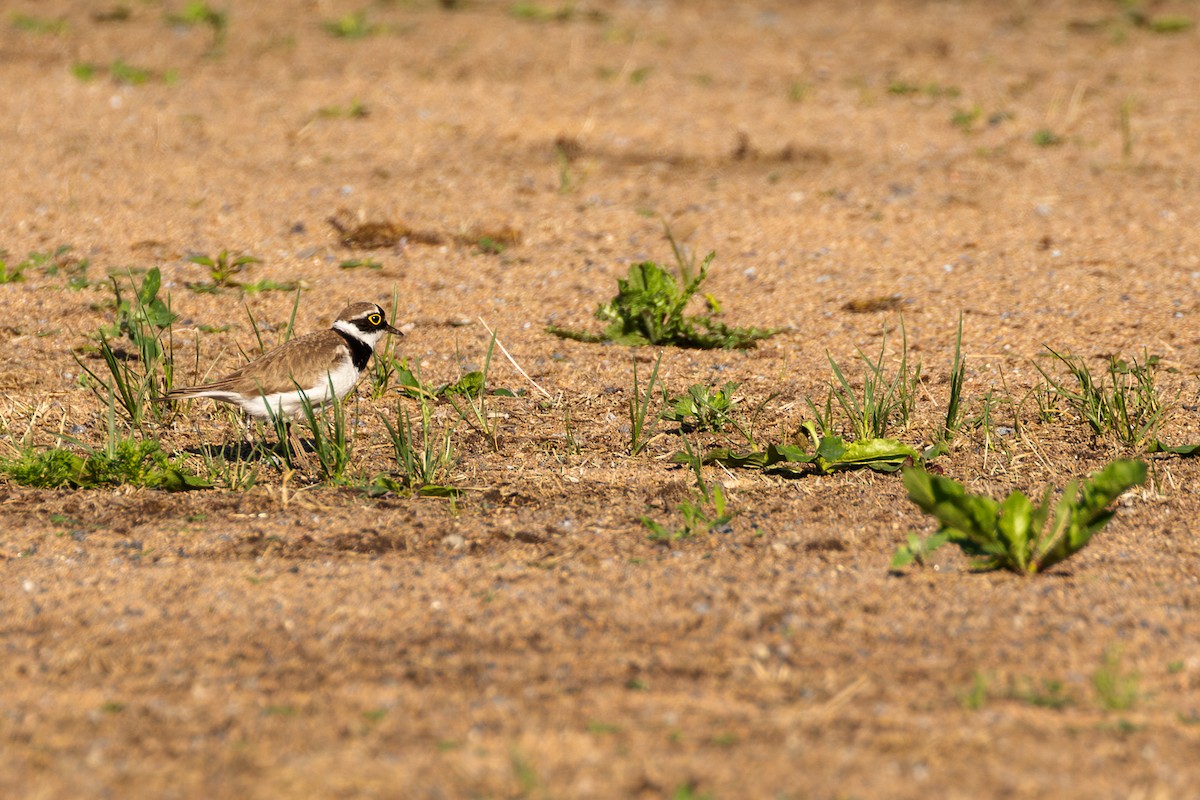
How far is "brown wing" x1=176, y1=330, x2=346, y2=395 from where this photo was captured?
17.8 feet

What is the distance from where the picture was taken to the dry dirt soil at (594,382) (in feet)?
10.7

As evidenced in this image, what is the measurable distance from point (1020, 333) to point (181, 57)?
8.04 meters

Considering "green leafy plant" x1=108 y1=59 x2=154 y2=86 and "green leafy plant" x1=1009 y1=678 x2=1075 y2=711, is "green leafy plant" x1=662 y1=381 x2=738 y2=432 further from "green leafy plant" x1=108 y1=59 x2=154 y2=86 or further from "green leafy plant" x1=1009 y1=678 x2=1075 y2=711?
"green leafy plant" x1=108 y1=59 x2=154 y2=86

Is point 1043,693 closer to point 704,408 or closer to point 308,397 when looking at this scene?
point 704,408

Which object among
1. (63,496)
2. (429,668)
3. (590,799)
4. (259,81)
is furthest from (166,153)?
(590,799)

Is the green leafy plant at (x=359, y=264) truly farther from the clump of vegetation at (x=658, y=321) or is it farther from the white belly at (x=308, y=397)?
the white belly at (x=308, y=397)

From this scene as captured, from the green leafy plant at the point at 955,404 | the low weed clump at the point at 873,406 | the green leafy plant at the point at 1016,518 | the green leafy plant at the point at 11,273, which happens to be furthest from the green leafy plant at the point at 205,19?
the green leafy plant at the point at 1016,518

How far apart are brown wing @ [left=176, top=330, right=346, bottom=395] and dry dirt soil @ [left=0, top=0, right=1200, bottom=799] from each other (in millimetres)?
365

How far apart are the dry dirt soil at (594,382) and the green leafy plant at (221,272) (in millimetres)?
74

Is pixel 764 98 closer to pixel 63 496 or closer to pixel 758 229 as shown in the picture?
pixel 758 229

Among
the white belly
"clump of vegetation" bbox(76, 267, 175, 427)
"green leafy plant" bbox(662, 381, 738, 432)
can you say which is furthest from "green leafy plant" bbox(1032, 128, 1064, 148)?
"clump of vegetation" bbox(76, 267, 175, 427)

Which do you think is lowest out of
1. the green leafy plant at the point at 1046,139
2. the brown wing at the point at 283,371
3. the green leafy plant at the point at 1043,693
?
the green leafy plant at the point at 1043,693

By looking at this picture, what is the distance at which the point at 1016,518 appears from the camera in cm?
414

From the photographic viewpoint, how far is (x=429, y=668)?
363cm
